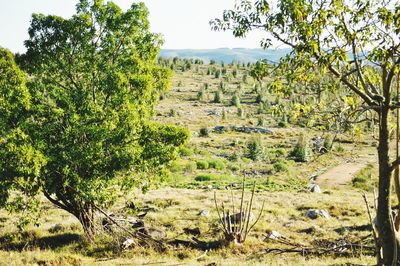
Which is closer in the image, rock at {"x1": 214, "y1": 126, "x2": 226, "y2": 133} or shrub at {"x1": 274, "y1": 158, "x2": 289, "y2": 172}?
shrub at {"x1": 274, "y1": 158, "x2": 289, "y2": 172}

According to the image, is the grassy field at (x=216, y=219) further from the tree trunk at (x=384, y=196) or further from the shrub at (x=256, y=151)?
the tree trunk at (x=384, y=196)

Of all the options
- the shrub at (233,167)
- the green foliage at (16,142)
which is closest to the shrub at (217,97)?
the shrub at (233,167)

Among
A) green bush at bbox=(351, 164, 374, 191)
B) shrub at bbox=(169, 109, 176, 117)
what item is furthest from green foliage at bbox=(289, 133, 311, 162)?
shrub at bbox=(169, 109, 176, 117)

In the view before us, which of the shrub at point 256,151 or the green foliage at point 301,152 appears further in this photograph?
the green foliage at point 301,152

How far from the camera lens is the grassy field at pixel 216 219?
579 inches

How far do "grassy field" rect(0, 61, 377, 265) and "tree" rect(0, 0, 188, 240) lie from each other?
183cm

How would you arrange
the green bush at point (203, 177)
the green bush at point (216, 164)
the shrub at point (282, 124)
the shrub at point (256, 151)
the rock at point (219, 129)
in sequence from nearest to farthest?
the green bush at point (203, 177) → the green bush at point (216, 164) → the shrub at point (256, 151) → the rock at point (219, 129) → the shrub at point (282, 124)

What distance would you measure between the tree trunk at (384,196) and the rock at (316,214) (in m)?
12.5

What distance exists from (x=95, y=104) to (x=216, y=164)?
2765 cm

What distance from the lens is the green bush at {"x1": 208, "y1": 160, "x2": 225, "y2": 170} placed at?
4122 cm

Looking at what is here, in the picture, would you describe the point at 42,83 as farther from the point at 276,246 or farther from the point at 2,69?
the point at 276,246

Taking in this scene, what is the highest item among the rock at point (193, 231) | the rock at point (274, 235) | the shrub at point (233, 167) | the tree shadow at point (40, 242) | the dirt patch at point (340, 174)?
the rock at point (274, 235)

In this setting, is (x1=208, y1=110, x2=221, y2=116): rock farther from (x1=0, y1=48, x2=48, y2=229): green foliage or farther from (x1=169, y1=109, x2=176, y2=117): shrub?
(x1=0, y1=48, x2=48, y2=229): green foliage

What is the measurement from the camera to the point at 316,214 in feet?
72.6
